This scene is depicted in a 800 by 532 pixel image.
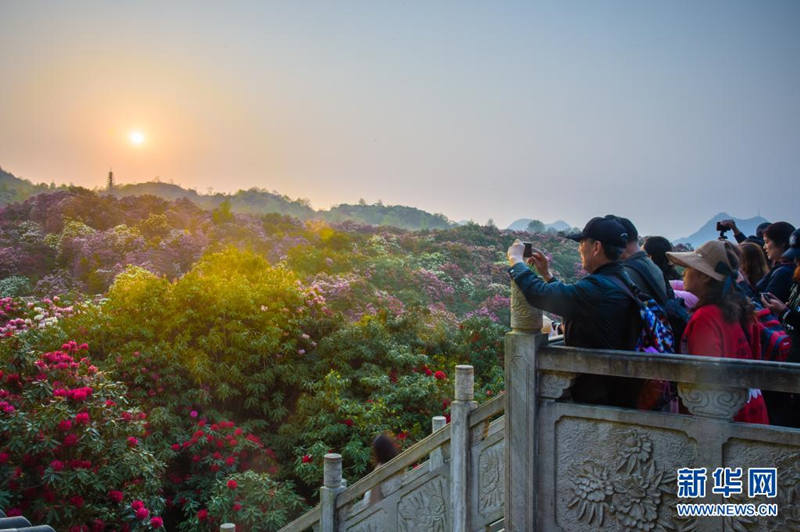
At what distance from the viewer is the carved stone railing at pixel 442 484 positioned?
16.7 feet

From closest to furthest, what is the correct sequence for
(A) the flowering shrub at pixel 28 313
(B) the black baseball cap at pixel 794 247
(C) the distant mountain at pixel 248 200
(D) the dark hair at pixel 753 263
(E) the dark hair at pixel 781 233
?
(B) the black baseball cap at pixel 794 247 → (D) the dark hair at pixel 753 263 → (E) the dark hair at pixel 781 233 → (A) the flowering shrub at pixel 28 313 → (C) the distant mountain at pixel 248 200

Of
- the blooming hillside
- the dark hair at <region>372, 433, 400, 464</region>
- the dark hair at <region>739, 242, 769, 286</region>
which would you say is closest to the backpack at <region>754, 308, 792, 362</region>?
the dark hair at <region>739, 242, 769, 286</region>

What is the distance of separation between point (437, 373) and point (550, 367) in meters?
6.11

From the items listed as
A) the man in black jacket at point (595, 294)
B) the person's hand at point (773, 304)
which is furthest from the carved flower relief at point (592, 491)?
the person's hand at point (773, 304)

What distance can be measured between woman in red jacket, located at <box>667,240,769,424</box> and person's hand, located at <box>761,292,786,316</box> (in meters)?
0.61

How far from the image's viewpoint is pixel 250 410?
372 inches

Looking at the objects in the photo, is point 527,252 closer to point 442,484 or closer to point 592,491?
point 592,491

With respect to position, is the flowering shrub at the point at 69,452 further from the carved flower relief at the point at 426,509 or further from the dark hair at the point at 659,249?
the dark hair at the point at 659,249

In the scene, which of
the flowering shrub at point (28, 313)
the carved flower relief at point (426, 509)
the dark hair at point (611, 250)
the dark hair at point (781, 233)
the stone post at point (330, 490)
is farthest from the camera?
the flowering shrub at point (28, 313)

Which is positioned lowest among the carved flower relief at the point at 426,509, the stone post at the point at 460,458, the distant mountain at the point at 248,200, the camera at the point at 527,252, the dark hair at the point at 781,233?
the carved flower relief at the point at 426,509

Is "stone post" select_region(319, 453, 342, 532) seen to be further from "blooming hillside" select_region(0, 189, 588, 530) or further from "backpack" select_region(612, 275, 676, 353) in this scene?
"backpack" select_region(612, 275, 676, 353)

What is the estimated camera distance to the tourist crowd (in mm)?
3525

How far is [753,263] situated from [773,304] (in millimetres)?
810

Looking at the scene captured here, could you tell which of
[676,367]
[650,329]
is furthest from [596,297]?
[676,367]
